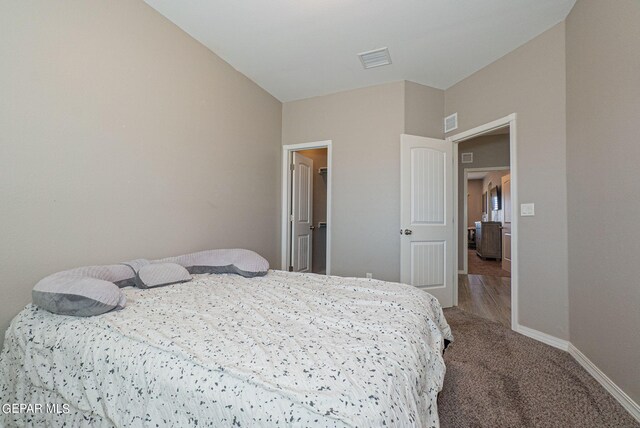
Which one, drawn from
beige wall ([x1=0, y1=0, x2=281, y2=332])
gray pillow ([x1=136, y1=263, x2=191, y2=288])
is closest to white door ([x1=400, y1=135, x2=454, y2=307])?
beige wall ([x1=0, y1=0, x2=281, y2=332])

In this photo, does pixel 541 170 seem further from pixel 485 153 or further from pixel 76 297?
pixel 76 297

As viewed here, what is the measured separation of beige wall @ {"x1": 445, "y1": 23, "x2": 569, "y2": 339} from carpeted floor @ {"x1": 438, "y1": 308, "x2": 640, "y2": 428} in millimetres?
355

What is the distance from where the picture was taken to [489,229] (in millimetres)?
6934

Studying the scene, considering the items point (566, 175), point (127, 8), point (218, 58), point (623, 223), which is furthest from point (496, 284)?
point (127, 8)

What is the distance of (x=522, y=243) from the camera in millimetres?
2516

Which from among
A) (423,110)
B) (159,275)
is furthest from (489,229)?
(159,275)

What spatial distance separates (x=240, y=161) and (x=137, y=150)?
1.14 meters

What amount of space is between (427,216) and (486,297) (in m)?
1.64

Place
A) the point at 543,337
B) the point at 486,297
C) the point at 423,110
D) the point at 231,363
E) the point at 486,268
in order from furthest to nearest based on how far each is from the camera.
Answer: the point at 486,268 < the point at 486,297 < the point at 423,110 < the point at 543,337 < the point at 231,363

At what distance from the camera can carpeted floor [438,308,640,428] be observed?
1.43 metres

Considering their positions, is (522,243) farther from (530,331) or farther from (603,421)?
(603,421)

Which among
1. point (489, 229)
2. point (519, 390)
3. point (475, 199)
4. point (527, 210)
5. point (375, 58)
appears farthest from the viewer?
point (475, 199)

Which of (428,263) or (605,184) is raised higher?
(605,184)

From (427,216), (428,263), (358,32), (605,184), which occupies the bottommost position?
(428,263)
